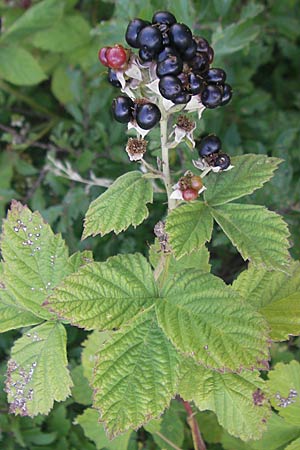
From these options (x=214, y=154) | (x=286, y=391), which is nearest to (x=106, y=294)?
(x=214, y=154)

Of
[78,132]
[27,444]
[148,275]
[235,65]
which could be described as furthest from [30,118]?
[148,275]

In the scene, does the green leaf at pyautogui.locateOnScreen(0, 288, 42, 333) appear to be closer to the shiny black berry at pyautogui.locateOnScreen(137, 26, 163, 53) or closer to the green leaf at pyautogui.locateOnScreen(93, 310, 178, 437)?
the green leaf at pyautogui.locateOnScreen(93, 310, 178, 437)

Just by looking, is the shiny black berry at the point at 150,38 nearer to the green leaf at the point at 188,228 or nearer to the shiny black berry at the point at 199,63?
the shiny black berry at the point at 199,63

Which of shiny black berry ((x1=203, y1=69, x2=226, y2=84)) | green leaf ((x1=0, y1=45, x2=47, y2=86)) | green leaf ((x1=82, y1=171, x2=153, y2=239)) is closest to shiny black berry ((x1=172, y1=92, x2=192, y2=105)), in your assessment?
shiny black berry ((x1=203, y1=69, x2=226, y2=84))

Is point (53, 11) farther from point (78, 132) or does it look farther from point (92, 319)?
point (92, 319)

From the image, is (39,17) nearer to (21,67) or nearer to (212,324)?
(21,67)

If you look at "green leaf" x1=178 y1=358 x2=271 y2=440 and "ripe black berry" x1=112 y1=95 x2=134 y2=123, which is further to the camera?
"green leaf" x1=178 y1=358 x2=271 y2=440

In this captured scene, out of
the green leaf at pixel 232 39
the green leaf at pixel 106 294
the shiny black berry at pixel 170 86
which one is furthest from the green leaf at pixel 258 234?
the green leaf at pixel 232 39
